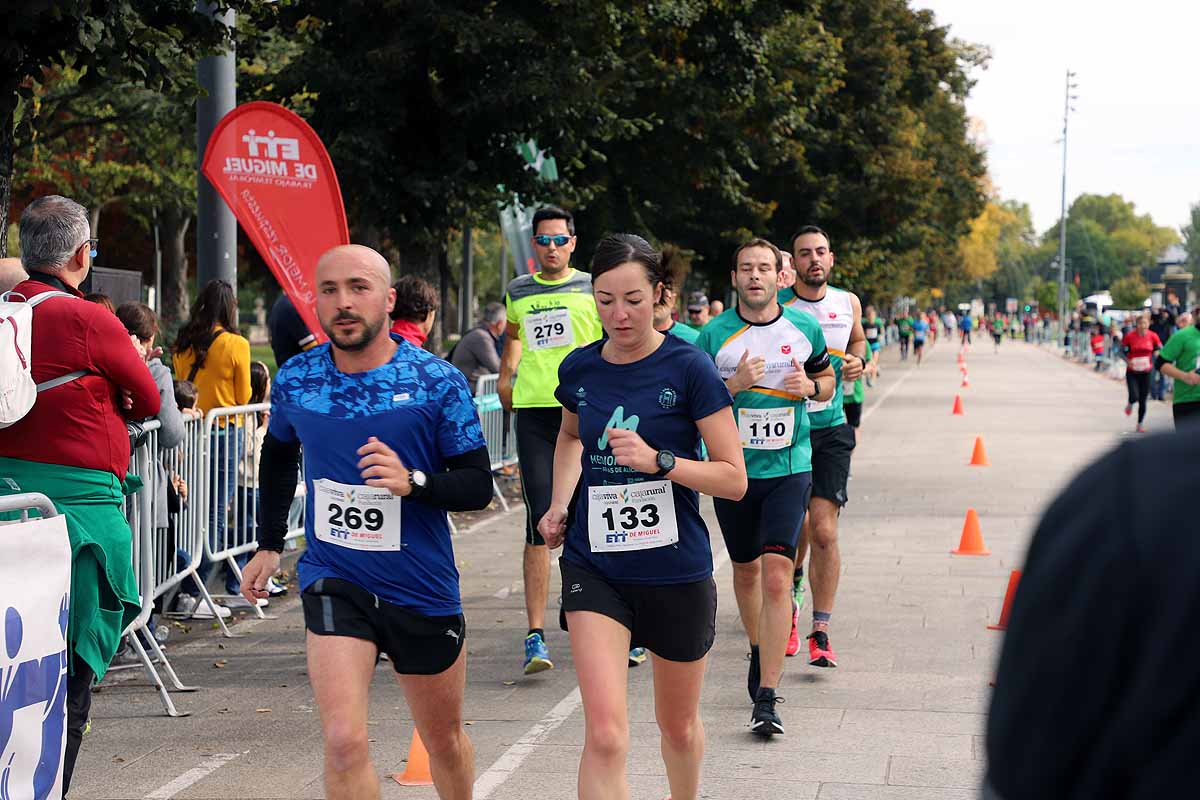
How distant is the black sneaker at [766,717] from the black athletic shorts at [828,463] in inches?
68.1

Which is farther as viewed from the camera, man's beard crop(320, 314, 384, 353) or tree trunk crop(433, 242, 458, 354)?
tree trunk crop(433, 242, 458, 354)

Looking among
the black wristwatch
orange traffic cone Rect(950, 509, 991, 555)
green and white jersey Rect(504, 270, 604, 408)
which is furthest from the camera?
orange traffic cone Rect(950, 509, 991, 555)

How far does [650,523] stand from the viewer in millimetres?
4656

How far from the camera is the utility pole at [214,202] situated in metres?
11.1

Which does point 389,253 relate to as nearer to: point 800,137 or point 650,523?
point 800,137

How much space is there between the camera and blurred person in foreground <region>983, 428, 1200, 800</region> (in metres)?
1.23

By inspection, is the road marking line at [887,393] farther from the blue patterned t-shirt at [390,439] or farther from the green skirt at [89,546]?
the blue patterned t-shirt at [390,439]

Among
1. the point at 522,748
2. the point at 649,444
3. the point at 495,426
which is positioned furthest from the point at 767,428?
the point at 495,426

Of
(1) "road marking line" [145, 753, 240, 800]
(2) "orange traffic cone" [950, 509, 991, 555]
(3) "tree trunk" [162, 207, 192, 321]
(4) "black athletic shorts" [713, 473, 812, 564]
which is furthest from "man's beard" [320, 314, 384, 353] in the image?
(3) "tree trunk" [162, 207, 192, 321]

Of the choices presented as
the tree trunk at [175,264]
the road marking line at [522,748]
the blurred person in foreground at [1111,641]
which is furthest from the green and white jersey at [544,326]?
the tree trunk at [175,264]

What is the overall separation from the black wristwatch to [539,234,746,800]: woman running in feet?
1.59

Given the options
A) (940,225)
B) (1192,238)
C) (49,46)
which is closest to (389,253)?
(49,46)

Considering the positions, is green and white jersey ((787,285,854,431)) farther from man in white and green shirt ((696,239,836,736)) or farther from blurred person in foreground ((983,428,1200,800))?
blurred person in foreground ((983,428,1200,800))

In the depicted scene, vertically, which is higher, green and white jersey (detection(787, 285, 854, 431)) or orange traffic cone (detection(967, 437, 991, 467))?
green and white jersey (detection(787, 285, 854, 431))
